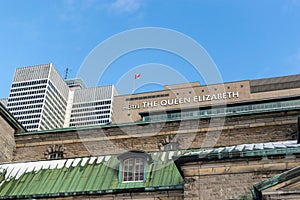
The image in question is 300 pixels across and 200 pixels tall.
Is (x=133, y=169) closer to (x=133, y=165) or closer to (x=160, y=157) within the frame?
(x=133, y=165)

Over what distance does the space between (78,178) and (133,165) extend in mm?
3334

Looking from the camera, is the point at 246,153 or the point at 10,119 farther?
the point at 10,119

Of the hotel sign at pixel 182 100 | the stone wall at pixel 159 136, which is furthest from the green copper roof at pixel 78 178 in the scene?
the hotel sign at pixel 182 100

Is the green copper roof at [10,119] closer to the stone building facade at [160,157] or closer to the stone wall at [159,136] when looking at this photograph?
the stone building facade at [160,157]

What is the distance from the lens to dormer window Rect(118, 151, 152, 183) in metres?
21.8

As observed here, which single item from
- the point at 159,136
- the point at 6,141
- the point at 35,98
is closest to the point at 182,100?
the point at 159,136

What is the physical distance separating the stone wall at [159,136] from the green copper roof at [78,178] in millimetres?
3600

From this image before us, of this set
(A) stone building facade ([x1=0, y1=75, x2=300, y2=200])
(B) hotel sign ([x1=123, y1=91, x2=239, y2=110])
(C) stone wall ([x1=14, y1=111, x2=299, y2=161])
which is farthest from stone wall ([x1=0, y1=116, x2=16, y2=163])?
(B) hotel sign ([x1=123, y1=91, x2=239, y2=110])

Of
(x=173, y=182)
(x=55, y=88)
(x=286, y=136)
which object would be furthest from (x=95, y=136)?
(x=55, y=88)

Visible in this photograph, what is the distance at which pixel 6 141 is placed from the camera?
29703mm

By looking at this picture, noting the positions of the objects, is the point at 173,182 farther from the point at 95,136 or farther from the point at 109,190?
the point at 95,136

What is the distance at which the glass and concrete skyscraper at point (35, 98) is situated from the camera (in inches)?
7264

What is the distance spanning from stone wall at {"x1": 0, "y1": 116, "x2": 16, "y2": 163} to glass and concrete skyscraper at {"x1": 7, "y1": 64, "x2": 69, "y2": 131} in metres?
157

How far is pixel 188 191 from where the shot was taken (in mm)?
17719
